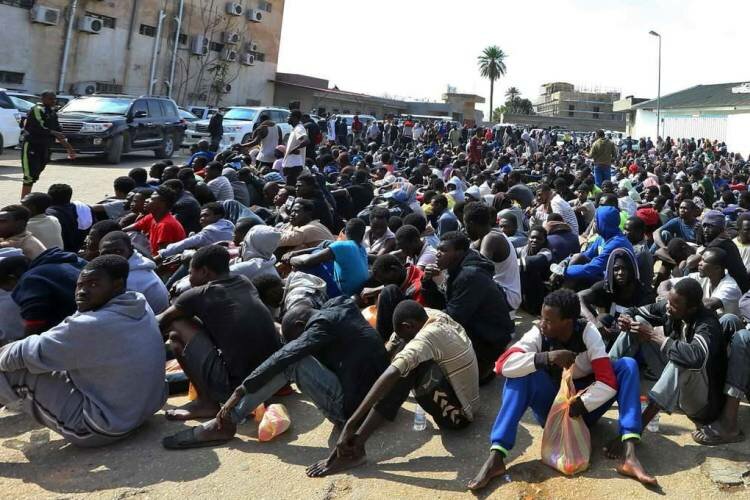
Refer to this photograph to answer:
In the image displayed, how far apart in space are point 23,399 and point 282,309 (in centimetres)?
184

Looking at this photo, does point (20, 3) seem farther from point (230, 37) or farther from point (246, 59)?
point (246, 59)

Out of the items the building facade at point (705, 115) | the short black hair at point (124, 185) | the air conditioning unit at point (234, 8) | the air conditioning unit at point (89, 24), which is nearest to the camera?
the short black hair at point (124, 185)

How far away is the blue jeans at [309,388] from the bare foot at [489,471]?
32.5 inches

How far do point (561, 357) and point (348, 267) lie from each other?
8.11 feet

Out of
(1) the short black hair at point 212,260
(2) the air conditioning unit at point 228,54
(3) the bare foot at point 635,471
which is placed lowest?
(3) the bare foot at point 635,471

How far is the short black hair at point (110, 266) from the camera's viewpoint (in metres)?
3.43

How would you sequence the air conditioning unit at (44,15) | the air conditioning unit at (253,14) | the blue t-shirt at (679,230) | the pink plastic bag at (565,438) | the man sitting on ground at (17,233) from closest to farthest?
the pink plastic bag at (565,438)
the man sitting on ground at (17,233)
the blue t-shirt at (679,230)
the air conditioning unit at (44,15)
the air conditioning unit at (253,14)

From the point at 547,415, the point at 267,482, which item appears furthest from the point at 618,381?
the point at 267,482

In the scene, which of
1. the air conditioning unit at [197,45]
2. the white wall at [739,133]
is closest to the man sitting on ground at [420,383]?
the white wall at [739,133]

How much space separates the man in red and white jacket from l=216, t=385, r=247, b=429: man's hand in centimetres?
131

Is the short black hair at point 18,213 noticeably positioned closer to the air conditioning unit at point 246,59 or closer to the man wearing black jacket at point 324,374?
the man wearing black jacket at point 324,374

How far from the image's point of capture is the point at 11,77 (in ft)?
79.6

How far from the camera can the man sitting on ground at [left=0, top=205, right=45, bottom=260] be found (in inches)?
183

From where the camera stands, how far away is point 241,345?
3889 millimetres
